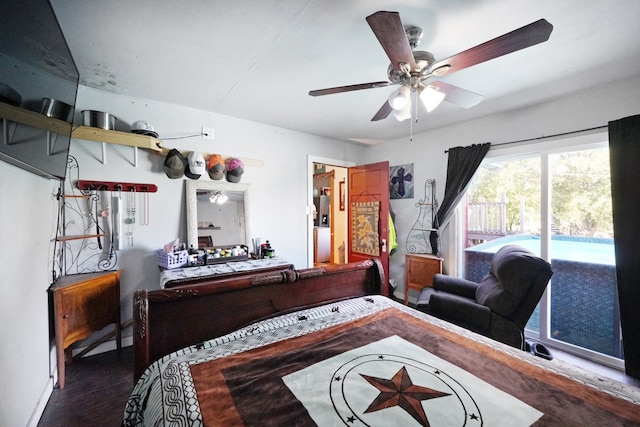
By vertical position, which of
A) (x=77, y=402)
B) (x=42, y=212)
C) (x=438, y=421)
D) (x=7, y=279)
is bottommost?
(x=77, y=402)

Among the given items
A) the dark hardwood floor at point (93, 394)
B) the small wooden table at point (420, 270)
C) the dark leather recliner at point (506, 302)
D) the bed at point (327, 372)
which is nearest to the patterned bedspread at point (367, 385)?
the bed at point (327, 372)

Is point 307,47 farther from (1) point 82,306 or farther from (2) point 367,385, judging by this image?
(1) point 82,306

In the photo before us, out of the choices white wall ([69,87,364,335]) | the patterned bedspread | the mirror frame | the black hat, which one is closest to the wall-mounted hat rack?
white wall ([69,87,364,335])

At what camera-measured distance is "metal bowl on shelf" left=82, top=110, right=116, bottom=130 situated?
7.27 ft

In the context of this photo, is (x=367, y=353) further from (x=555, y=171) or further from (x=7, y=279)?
(x=555, y=171)

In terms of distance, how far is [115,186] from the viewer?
7.91 feet

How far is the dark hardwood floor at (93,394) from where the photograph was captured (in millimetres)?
1636

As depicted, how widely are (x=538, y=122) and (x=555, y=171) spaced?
538 millimetres

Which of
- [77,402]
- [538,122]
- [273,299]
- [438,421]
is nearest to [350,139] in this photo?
[538,122]

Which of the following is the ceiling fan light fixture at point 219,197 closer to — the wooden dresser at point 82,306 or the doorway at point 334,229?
the wooden dresser at point 82,306

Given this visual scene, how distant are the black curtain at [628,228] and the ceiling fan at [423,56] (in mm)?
1466

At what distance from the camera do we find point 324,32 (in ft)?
5.24

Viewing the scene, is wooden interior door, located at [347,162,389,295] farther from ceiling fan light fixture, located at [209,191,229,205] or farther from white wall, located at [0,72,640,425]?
ceiling fan light fixture, located at [209,191,229,205]

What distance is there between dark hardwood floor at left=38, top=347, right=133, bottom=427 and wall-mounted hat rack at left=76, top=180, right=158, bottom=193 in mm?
1502
